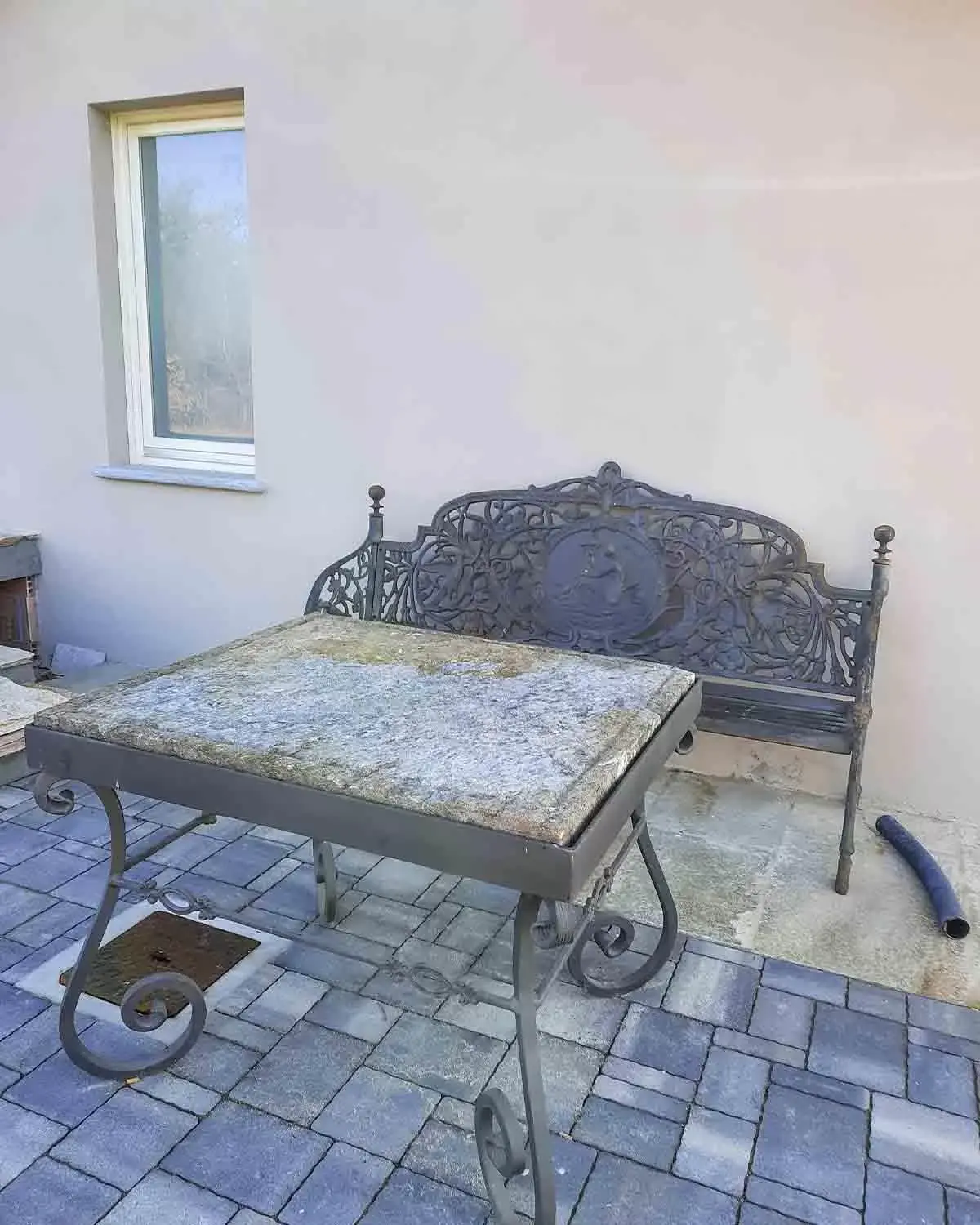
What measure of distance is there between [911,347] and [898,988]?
5.98 feet

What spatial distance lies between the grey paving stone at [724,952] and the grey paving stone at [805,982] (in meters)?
0.03

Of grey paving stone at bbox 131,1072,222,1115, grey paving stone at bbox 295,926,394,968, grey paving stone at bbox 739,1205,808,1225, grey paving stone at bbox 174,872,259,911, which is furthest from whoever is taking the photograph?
grey paving stone at bbox 174,872,259,911

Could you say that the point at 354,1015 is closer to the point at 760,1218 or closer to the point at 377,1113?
the point at 377,1113

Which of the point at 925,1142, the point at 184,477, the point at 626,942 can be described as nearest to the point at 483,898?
the point at 626,942

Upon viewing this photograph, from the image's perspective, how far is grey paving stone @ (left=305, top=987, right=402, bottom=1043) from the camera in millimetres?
2135

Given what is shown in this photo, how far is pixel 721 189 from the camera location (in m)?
3.05

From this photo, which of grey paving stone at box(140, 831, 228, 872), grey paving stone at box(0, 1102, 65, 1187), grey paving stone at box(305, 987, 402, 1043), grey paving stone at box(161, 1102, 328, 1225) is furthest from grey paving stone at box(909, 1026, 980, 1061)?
grey paving stone at box(140, 831, 228, 872)

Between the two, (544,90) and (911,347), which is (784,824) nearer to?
(911,347)

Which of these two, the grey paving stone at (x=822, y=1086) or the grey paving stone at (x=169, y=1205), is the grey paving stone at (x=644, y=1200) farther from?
the grey paving stone at (x=169, y=1205)

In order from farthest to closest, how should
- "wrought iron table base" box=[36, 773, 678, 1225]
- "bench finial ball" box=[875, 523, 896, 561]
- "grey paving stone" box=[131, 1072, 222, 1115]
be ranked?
"bench finial ball" box=[875, 523, 896, 561] → "grey paving stone" box=[131, 1072, 222, 1115] → "wrought iron table base" box=[36, 773, 678, 1225]

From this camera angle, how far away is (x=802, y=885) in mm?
2777

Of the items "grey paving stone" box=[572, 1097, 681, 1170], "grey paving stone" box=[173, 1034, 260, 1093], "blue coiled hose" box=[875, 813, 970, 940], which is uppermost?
"blue coiled hose" box=[875, 813, 970, 940]

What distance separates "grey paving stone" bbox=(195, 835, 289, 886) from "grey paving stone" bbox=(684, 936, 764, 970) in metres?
1.20

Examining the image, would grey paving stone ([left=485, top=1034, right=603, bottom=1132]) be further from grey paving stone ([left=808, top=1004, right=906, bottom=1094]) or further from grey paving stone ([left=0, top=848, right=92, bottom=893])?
grey paving stone ([left=0, top=848, right=92, bottom=893])
